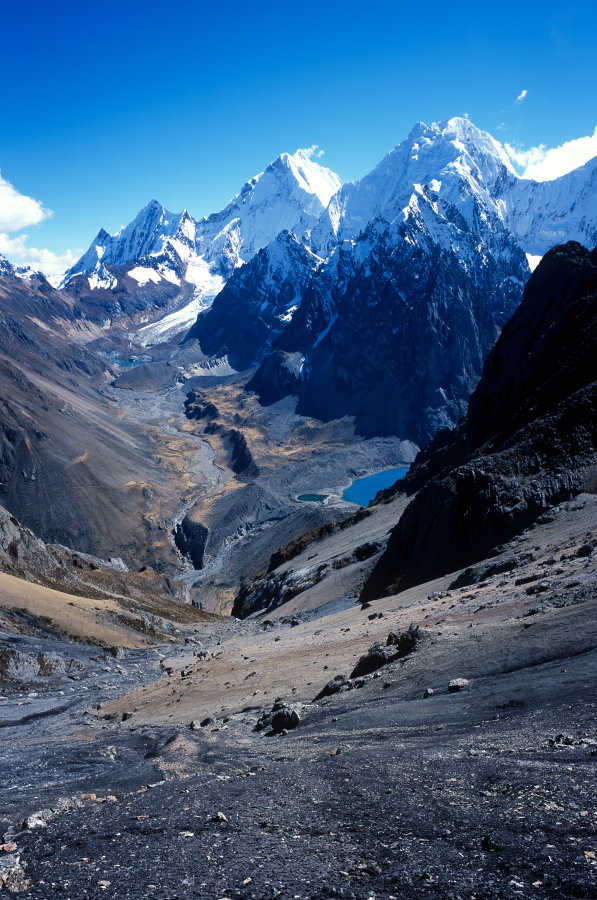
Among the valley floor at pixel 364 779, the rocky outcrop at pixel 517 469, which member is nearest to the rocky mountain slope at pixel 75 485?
the rocky outcrop at pixel 517 469

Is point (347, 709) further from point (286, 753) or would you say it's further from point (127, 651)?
point (127, 651)

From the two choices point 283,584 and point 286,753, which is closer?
point 286,753

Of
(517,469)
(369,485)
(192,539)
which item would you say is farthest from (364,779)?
(369,485)

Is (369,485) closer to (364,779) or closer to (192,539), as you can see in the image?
(192,539)

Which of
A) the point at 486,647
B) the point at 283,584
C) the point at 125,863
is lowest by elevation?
the point at 283,584

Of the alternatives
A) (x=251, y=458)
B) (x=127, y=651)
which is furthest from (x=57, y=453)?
(x=127, y=651)

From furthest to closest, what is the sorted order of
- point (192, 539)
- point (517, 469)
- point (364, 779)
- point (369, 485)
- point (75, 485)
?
point (369, 485) → point (192, 539) → point (75, 485) → point (517, 469) → point (364, 779)

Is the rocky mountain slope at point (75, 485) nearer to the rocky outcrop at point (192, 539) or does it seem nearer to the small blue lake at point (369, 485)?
the rocky outcrop at point (192, 539)
